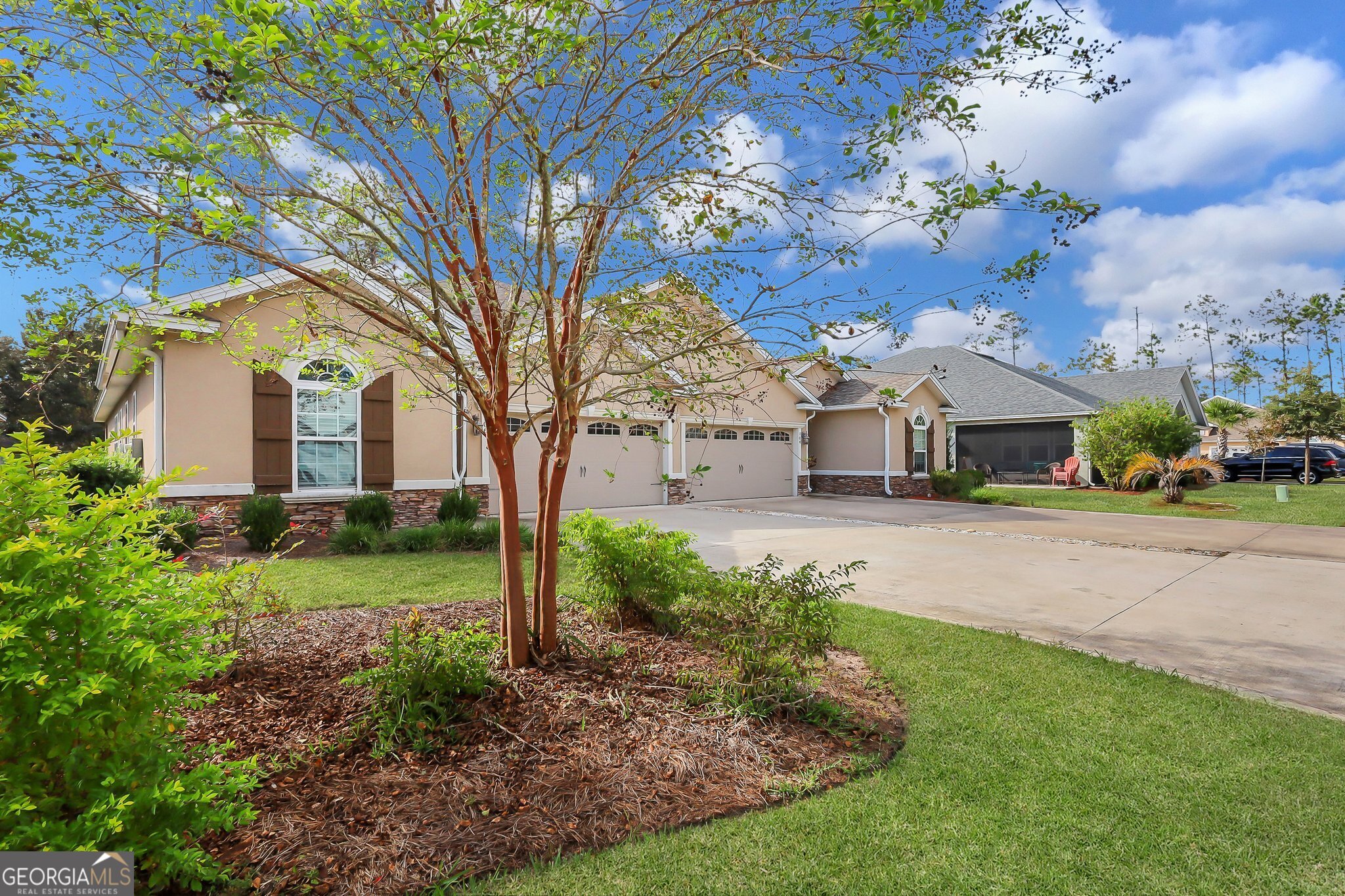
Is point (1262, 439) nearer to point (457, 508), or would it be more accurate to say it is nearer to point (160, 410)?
point (457, 508)

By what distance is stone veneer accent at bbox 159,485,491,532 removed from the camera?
1027cm

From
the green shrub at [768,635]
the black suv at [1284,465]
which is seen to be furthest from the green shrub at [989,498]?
the green shrub at [768,635]

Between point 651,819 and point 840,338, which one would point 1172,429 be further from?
point 651,819

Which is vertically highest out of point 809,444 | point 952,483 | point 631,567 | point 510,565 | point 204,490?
point 809,444

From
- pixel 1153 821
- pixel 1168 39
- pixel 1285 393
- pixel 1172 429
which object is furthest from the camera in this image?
pixel 1285 393

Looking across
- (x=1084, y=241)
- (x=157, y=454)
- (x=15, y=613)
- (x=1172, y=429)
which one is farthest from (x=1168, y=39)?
(x=1172, y=429)

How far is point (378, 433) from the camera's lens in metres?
11.7

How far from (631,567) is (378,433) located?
8.71m

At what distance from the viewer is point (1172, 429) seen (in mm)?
20797

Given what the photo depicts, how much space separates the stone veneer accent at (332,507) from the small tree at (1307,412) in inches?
1141

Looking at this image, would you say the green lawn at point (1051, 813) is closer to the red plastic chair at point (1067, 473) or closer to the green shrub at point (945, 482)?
the green shrub at point (945, 482)

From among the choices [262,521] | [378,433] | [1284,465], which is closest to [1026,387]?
[1284,465]

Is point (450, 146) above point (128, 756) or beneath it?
above

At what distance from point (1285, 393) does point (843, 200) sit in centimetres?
3029
